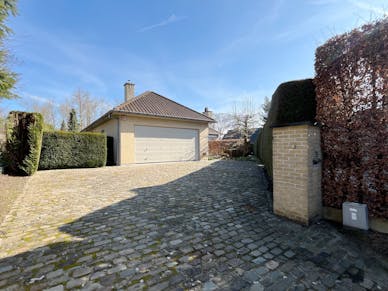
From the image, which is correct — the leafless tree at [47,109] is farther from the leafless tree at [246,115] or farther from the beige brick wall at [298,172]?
the beige brick wall at [298,172]

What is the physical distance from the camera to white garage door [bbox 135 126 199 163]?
1108cm

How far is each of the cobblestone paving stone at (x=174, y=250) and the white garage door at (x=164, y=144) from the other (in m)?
7.28

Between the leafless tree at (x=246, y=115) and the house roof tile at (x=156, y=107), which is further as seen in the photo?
the leafless tree at (x=246, y=115)

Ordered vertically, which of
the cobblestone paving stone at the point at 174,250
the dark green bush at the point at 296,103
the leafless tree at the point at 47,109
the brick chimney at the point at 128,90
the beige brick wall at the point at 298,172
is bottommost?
the cobblestone paving stone at the point at 174,250

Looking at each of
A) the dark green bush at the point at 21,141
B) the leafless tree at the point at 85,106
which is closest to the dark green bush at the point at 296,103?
the dark green bush at the point at 21,141

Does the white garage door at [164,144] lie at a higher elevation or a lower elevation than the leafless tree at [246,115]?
lower

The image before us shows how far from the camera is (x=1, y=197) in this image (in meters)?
4.14

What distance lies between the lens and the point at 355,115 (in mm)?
2629

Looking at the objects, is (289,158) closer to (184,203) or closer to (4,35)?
(184,203)

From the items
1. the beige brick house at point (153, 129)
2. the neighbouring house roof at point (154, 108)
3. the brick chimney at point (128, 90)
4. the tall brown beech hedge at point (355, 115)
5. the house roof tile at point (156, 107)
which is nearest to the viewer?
the tall brown beech hedge at point (355, 115)

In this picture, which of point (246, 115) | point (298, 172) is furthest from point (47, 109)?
point (298, 172)

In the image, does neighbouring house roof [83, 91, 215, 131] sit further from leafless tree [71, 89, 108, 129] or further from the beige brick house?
leafless tree [71, 89, 108, 129]

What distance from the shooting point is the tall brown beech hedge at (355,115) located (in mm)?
2434

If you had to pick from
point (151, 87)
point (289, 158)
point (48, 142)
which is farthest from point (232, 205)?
point (151, 87)
